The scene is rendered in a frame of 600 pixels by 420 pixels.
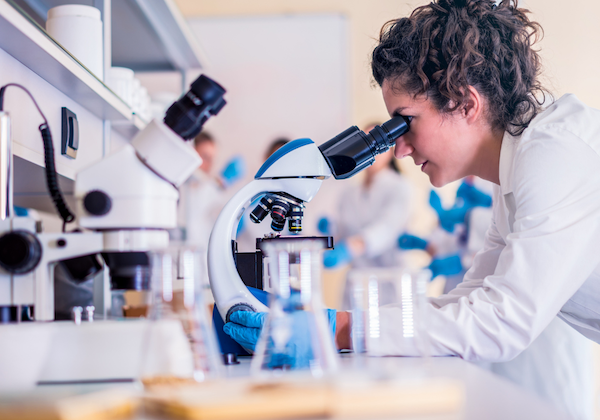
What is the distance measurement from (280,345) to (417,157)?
0.76m

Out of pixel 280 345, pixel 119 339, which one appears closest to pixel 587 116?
pixel 280 345

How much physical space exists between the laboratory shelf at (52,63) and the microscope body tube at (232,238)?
46cm

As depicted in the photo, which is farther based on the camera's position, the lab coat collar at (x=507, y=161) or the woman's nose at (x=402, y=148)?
the woman's nose at (x=402, y=148)

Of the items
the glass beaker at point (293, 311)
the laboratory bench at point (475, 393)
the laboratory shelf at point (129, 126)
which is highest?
the laboratory shelf at point (129, 126)

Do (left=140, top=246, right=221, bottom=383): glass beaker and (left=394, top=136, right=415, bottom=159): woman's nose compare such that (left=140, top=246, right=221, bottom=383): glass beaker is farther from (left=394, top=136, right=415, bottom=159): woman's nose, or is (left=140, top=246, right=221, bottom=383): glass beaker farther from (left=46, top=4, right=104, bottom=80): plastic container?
(left=46, top=4, right=104, bottom=80): plastic container

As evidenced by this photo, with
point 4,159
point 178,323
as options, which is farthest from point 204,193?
point 178,323

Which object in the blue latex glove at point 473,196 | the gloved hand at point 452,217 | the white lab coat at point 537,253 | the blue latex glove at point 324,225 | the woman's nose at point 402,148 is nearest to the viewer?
the white lab coat at point 537,253

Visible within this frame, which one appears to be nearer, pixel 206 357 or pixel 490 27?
pixel 206 357

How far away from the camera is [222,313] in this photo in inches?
36.4

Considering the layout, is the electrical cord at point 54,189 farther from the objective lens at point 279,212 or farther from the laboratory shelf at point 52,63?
the objective lens at point 279,212

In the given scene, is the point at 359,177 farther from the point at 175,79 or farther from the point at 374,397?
the point at 374,397

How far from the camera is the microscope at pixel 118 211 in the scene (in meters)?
0.63

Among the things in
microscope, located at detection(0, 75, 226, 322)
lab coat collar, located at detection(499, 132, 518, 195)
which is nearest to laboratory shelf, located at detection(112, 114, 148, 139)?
microscope, located at detection(0, 75, 226, 322)

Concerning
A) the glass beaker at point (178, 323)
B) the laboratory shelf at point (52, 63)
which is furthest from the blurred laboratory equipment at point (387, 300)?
the laboratory shelf at point (52, 63)
